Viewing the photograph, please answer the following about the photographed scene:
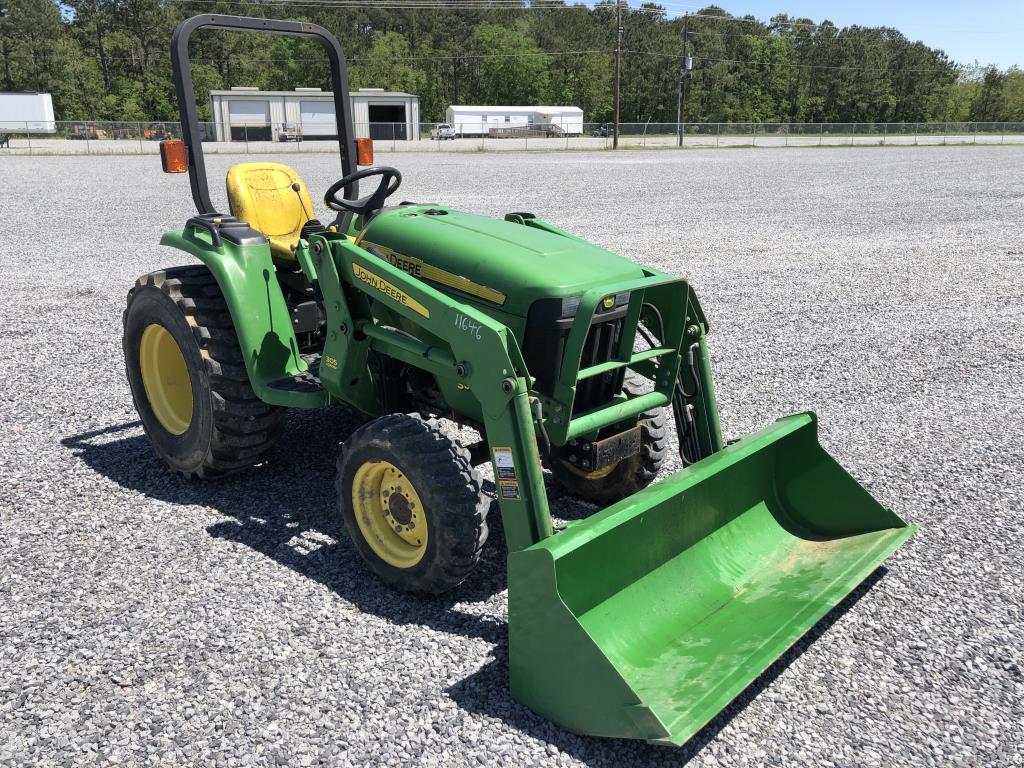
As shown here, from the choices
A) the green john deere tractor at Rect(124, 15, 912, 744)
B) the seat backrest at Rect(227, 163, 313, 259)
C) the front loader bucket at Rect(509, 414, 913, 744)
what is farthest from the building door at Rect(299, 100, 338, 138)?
the front loader bucket at Rect(509, 414, 913, 744)

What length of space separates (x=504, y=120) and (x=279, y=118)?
58.2 feet

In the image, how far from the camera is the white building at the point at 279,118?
48.5m

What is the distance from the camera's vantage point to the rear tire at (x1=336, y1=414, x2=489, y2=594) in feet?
→ 10.8

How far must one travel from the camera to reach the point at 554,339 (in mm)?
3383

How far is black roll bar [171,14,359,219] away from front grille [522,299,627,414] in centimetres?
181

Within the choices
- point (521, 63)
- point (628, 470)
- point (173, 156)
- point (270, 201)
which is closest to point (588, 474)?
point (628, 470)

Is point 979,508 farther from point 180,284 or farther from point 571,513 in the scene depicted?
point 180,284

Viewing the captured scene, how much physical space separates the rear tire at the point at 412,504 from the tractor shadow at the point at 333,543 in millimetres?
144

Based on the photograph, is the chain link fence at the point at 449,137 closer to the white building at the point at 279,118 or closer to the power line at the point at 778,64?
the white building at the point at 279,118

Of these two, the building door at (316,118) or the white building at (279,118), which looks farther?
the building door at (316,118)

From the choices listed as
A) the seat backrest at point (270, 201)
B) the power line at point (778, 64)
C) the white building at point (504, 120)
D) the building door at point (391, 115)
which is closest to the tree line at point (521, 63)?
the power line at point (778, 64)

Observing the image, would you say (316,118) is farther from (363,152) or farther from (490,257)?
(490,257)

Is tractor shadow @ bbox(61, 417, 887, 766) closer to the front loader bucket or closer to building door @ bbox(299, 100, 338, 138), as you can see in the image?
the front loader bucket

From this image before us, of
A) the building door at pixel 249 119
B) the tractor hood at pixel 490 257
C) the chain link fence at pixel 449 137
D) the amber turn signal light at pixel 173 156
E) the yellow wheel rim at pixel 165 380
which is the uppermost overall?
the building door at pixel 249 119
